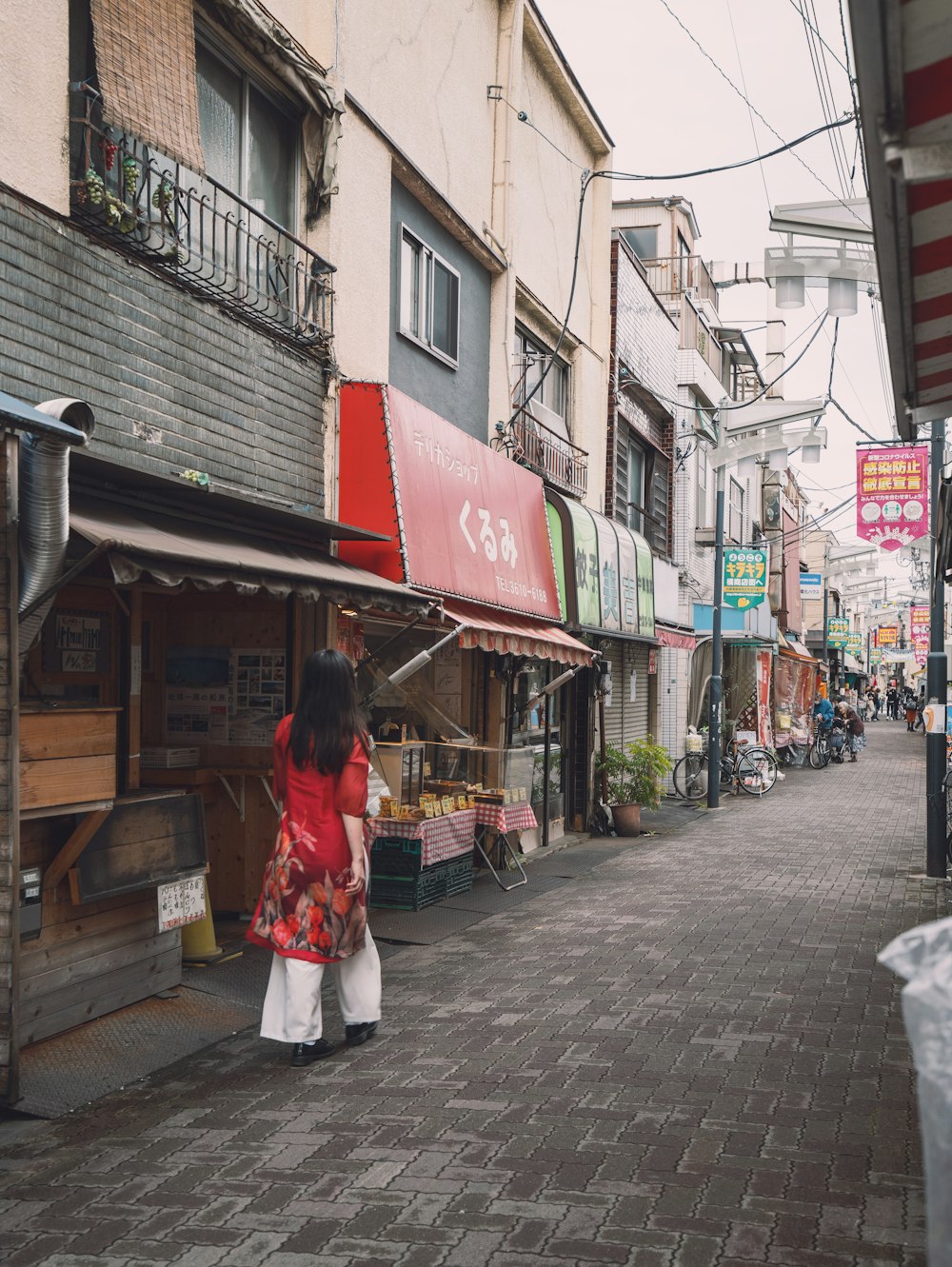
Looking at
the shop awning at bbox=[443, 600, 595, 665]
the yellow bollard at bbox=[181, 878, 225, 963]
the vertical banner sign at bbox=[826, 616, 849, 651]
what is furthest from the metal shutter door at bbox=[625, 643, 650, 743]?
the vertical banner sign at bbox=[826, 616, 849, 651]

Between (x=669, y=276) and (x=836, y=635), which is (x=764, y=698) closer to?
(x=669, y=276)

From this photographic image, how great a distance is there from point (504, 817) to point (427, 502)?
3.16 metres

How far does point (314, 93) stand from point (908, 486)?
39.9 feet

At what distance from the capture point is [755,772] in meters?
24.4

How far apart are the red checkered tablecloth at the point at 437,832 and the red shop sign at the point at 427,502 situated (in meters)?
2.03

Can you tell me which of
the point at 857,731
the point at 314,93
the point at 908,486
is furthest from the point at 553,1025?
the point at 857,731

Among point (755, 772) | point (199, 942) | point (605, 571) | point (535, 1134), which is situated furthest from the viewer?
point (755, 772)

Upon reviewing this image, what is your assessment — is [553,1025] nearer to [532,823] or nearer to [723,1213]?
[723,1213]

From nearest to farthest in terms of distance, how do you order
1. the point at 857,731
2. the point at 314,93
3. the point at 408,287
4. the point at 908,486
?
1. the point at 314,93
2. the point at 408,287
3. the point at 908,486
4. the point at 857,731

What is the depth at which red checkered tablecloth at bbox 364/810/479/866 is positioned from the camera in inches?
406

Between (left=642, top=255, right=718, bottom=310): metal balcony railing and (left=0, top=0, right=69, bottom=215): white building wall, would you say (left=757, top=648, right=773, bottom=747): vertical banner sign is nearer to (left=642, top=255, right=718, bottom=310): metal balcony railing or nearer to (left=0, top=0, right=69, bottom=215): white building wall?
(left=642, top=255, right=718, bottom=310): metal balcony railing

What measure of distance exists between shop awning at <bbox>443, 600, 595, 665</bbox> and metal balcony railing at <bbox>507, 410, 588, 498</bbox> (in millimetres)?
2492

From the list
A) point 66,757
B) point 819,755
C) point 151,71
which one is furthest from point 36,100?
point 819,755

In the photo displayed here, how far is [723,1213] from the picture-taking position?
4344 mm
